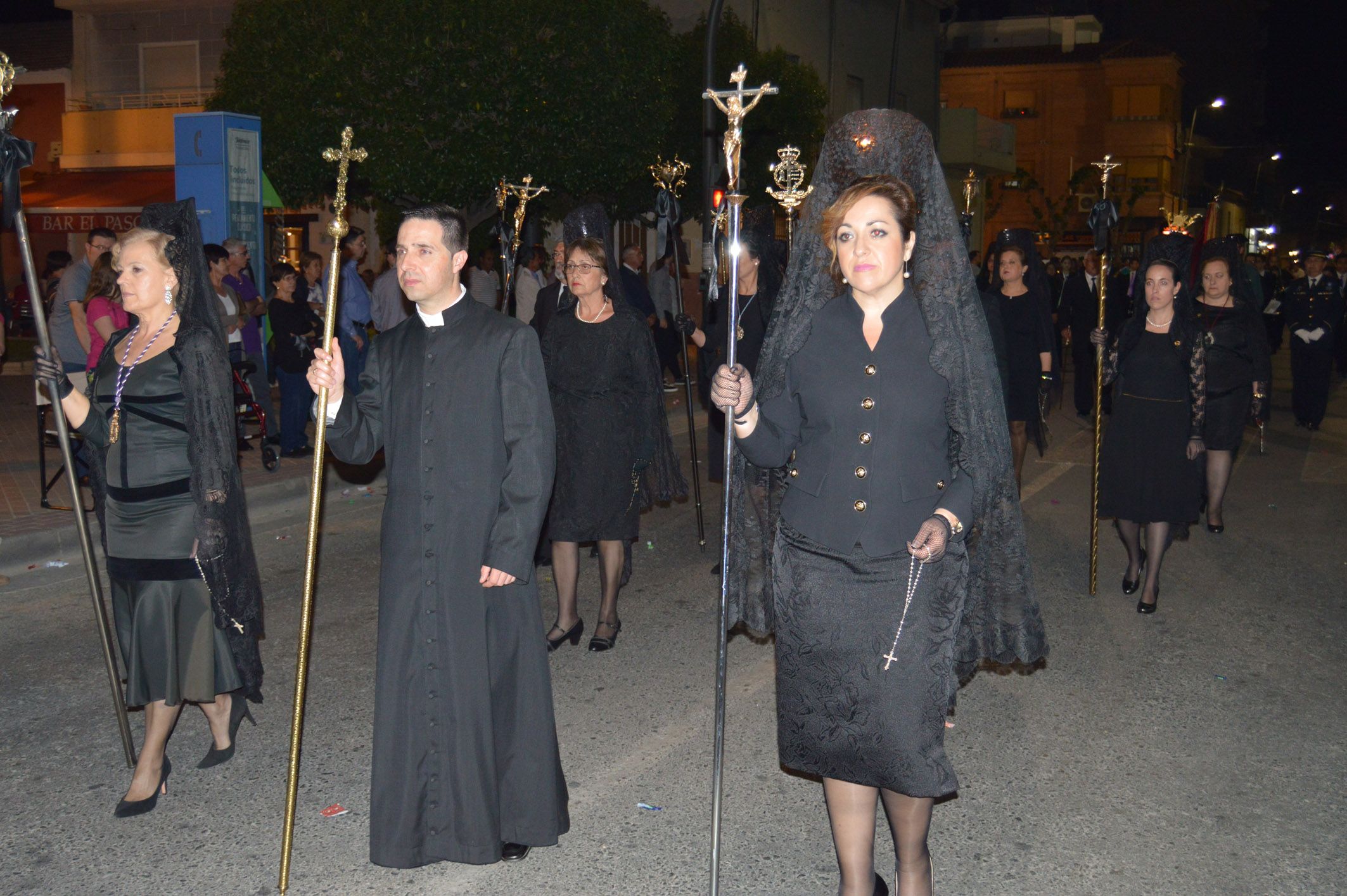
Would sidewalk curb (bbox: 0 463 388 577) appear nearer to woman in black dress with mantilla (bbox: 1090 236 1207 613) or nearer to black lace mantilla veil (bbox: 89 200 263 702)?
black lace mantilla veil (bbox: 89 200 263 702)

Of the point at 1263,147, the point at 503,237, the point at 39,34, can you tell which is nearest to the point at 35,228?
the point at 39,34

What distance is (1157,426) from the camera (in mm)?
7656

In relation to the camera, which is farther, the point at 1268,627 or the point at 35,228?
the point at 35,228

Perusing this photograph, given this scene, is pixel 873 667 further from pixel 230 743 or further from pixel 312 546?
pixel 230 743

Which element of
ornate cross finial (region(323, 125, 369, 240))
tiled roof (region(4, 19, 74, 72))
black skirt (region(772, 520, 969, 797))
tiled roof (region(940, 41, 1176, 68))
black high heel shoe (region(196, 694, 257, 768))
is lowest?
black high heel shoe (region(196, 694, 257, 768))

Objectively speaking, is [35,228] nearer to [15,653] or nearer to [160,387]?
[15,653]

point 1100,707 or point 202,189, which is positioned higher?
point 202,189

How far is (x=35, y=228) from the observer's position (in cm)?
2947

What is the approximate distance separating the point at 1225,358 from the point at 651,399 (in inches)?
196

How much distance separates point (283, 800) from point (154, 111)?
27.9m

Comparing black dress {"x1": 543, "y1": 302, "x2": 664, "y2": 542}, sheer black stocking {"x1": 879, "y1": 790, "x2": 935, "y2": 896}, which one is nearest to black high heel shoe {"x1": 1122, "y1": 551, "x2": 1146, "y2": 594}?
black dress {"x1": 543, "y1": 302, "x2": 664, "y2": 542}

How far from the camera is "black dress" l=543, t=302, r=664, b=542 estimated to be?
21.8 ft

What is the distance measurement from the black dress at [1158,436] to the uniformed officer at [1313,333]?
946cm

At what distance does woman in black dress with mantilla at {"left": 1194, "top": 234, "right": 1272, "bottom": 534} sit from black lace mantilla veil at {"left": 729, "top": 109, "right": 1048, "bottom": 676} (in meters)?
6.38
